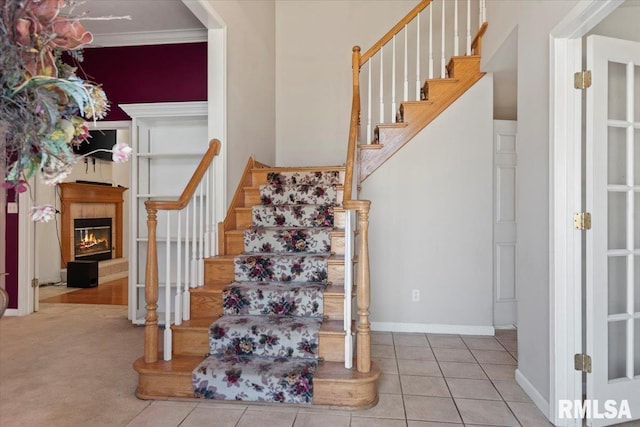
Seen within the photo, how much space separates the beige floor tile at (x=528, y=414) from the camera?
78.3 inches

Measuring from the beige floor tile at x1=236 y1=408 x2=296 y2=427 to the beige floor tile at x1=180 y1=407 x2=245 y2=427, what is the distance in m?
0.04

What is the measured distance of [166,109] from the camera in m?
3.67

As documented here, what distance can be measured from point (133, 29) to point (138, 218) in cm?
201

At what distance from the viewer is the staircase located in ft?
7.11

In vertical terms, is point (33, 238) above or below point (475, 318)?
above

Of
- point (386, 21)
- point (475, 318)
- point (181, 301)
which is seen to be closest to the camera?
point (181, 301)

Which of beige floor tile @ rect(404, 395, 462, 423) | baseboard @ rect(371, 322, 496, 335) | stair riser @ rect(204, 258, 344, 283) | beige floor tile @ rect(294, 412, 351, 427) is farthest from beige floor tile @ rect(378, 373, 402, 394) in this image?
stair riser @ rect(204, 258, 344, 283)

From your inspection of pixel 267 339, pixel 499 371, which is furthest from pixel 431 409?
pixel 267 339

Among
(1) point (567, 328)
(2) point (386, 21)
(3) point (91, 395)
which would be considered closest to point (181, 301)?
(3) point (91, 395)

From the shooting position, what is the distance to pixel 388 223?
357 centimetres

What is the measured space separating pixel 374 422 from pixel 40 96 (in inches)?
80.5

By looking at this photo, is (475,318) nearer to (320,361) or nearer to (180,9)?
(320,361)

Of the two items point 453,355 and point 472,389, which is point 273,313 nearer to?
point 472,389

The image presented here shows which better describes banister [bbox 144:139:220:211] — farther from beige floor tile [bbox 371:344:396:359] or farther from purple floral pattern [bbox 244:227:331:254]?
beige floor tile [bbox 371:344:396:359]
